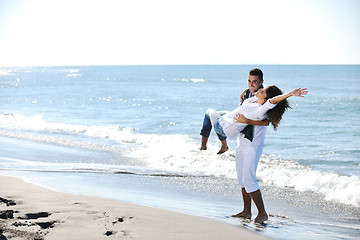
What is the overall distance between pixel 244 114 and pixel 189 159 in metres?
6.21

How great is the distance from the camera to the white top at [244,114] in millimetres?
4941

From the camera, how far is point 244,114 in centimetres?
510

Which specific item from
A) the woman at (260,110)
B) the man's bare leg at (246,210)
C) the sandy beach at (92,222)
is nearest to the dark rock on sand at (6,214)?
the sandy beach at (92,222)

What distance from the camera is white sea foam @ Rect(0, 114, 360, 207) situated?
8.77m

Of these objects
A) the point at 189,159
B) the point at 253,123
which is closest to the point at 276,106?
the point at 253,123

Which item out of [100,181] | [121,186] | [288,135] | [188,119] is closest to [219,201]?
[121,186]

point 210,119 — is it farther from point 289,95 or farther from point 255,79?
point 289,95

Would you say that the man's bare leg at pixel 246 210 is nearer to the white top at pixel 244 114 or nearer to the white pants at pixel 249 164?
the white pants at pixel 249 164

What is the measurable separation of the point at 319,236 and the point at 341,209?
257cm

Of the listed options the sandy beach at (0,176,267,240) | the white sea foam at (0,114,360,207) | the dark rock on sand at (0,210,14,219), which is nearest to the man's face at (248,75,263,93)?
the sandy beach at (0,176,267,240)

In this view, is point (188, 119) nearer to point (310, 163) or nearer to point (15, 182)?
point (310, 163)

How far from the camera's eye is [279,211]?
655 centimetres

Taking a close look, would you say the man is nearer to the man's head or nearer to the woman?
the man's head

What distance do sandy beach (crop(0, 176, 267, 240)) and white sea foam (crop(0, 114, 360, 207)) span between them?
Answer: 4.38 m
